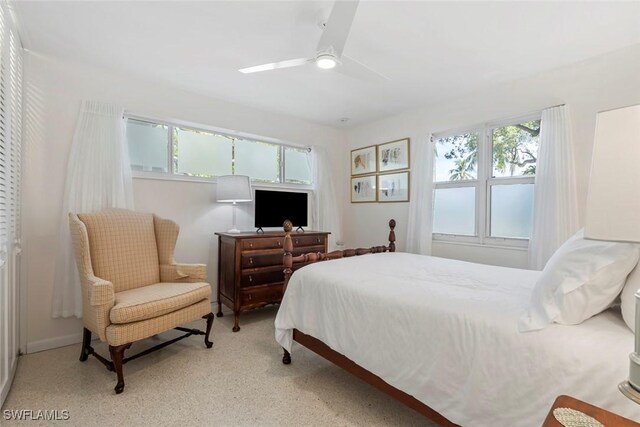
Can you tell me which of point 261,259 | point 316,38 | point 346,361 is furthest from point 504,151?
point 261,259

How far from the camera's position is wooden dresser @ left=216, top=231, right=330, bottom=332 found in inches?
121

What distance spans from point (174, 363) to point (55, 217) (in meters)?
1.67

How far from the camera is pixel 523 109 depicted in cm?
291

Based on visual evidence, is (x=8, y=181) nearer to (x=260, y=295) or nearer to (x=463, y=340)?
(x=260, y=295)

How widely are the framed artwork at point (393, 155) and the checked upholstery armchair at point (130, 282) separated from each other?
2.75 metres

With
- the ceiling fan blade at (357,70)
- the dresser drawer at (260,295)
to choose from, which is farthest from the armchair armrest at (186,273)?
the ceiling fan blade at (357,70)

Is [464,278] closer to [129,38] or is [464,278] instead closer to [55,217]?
[129,38]

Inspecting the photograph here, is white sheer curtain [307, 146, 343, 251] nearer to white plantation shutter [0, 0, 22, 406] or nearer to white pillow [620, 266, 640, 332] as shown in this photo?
white plantation shutter [0, 0, 22, 406]

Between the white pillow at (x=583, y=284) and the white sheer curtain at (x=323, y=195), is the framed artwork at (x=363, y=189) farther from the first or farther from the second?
the white pillow at (x=583, y=284)

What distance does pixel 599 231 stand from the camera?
2.47 feet

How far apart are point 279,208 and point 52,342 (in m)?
2.47

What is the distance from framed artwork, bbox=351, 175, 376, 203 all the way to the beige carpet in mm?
2508

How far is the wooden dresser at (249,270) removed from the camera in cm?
307

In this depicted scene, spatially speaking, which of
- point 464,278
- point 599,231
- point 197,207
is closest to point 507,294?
point 464,278
